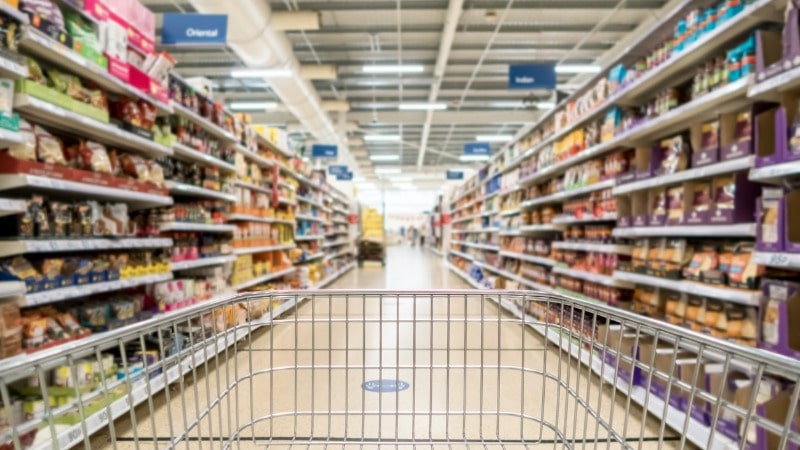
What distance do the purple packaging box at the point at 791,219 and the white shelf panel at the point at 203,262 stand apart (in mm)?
3731

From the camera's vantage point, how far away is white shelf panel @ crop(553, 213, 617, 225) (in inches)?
140

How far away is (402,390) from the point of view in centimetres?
237

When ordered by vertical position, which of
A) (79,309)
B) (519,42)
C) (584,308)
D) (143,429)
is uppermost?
(519,42)

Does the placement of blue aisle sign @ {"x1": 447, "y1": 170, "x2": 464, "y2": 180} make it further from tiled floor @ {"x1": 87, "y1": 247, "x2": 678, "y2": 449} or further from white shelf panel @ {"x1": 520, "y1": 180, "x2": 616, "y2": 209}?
tiled floor @ {"x1": 87, "y1": 247, "x2": 678, "y2": 449}

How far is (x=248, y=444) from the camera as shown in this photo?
213 centimetres

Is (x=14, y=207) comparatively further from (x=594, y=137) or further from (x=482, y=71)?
(x=482, y=71)

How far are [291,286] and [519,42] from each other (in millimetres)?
6518

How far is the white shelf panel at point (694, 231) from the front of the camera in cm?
213

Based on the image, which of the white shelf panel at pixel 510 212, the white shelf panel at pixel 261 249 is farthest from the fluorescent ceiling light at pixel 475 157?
the white shelf panel at pixel 261 249

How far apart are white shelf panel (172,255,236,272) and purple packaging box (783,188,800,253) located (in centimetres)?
373

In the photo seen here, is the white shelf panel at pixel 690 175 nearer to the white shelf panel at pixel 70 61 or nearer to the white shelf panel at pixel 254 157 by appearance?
the white shelf panel at pixel 70 61

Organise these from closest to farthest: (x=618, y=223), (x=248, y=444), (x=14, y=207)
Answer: (x=14, y=207)
(x=248, y=444)
(x=618, y=223)

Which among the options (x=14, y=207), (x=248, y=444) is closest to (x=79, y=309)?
(x=14, y=207)

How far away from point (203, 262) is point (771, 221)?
3935 mm
